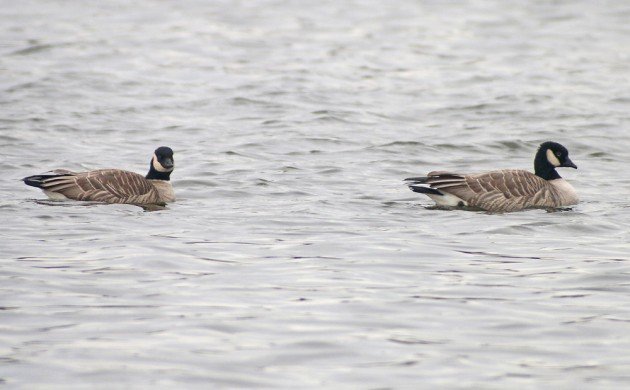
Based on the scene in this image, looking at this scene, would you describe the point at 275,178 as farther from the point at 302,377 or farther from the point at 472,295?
the point at 302,377

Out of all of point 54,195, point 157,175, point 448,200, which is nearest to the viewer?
point 54,195

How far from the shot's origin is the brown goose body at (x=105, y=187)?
49.4ft

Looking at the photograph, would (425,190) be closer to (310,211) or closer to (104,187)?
(310,211)

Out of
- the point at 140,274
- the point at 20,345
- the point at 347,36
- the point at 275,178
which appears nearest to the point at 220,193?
the point at 275,178

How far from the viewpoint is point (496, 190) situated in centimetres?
1555

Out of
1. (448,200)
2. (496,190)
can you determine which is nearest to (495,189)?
(496,190)

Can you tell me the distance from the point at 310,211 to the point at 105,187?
256cm

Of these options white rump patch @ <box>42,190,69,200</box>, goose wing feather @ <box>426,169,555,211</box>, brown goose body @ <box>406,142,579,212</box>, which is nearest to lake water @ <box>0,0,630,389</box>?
white rump patch @ <box>42,190,69,200</box>

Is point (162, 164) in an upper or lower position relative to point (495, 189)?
upper

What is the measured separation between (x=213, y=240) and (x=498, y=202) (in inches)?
169

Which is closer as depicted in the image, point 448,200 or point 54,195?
point 54,195

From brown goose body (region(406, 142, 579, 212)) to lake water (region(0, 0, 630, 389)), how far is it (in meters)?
0.28

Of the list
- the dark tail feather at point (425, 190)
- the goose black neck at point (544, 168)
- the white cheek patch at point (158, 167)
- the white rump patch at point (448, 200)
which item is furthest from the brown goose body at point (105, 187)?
the goose black neck at point (544, 168)

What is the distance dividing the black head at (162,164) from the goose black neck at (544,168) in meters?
4.85
